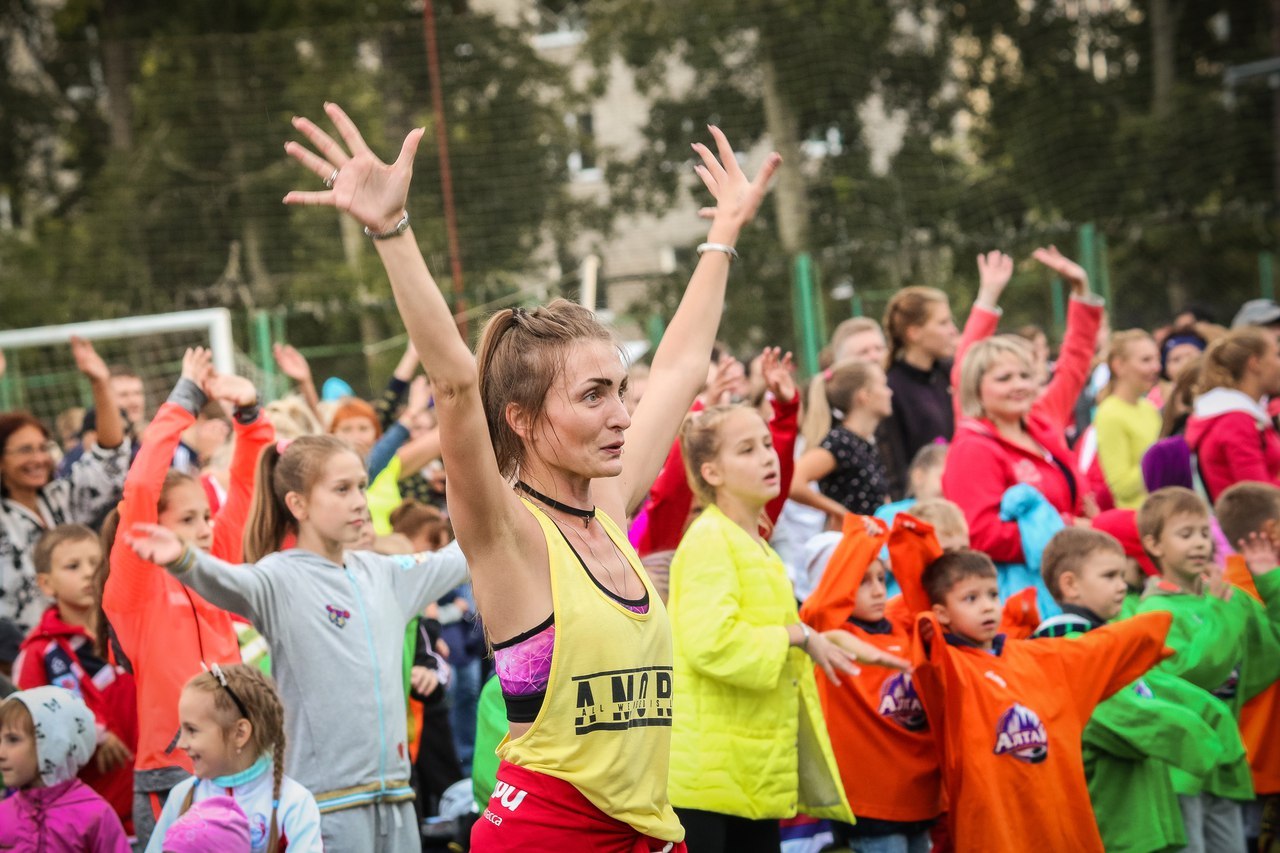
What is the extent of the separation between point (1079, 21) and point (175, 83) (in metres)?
11.1

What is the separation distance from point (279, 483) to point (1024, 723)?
240 cm

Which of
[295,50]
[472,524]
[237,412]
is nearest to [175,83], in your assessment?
[295,50]

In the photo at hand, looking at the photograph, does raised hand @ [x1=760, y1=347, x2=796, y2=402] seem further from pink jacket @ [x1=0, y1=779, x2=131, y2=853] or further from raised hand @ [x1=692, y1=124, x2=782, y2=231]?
pink jacket @ [x1=0, y1=779, x2=131, y2=853]

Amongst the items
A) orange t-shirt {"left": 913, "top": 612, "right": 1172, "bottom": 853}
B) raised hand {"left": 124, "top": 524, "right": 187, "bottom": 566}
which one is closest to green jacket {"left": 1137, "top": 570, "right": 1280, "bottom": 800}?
orange t-shirt {"left": 913, "top": 612, "right": 1172, "bottom": 853}

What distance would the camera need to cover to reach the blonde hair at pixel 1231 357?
6.45 metres

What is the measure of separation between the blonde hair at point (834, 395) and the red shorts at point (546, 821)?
3.67 metres

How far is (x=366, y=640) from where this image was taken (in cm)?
414

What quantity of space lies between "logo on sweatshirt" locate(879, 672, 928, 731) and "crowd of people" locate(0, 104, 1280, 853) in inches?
0.4

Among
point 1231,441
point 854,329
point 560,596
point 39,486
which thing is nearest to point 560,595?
point 560,596

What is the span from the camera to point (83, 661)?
16.5 feet

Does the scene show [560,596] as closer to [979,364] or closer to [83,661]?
[83,661]

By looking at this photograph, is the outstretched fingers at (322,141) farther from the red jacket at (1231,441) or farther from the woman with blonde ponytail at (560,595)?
the red jacket at (1231,441)

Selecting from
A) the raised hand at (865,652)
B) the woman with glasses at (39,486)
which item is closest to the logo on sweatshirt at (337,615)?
the raised hand at (865,652)

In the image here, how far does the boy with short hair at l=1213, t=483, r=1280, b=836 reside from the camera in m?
5.48
